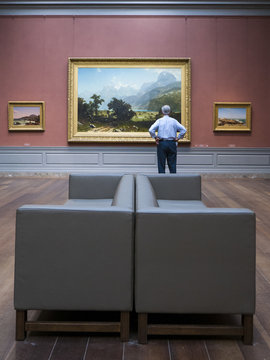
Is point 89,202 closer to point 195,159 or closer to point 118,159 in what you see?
point 118,159

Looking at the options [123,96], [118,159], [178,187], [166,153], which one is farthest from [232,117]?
[178,187]

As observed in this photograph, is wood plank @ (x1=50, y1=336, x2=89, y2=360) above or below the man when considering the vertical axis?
below

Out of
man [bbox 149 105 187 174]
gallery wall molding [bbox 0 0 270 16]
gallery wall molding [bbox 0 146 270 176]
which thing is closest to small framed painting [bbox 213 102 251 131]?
gallery wall molding [bbox 0 146 270 176]

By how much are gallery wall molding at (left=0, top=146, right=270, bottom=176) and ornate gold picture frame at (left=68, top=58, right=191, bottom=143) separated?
0.45 metres

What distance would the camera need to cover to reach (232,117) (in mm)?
14461

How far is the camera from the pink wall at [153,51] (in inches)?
563

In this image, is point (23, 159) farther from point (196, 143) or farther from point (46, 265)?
point (46, 265)

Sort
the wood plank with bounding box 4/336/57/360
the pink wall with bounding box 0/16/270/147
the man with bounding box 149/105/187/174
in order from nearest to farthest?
1. the wood plank with bounding box 4/336/57/360
2. the man with bounding box 149/105/187/174
3. the pink wall with bounding box 0/16/270/147

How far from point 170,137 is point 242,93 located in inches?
204

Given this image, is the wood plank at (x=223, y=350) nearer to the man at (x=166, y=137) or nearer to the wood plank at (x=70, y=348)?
the wood plank at (x=70, y=348)

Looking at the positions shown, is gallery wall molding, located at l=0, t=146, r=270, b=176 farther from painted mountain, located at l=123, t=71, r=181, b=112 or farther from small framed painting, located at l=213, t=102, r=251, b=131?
painted mountain, located at l=123, t=71, r=181, b=112

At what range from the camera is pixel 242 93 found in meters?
14.4

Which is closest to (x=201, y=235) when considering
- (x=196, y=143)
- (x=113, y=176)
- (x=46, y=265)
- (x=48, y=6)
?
(x=46, y=265)

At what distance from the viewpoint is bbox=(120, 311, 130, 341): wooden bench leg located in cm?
279
